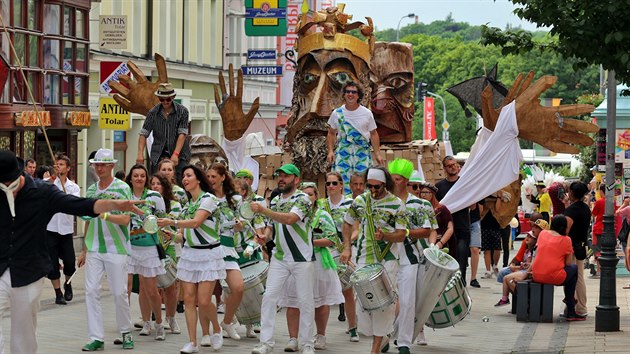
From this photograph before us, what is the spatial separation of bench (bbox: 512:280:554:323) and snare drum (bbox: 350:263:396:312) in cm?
442

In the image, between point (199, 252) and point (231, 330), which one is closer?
point (199, 252)

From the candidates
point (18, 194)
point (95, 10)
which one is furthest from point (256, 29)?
point (18, 194)

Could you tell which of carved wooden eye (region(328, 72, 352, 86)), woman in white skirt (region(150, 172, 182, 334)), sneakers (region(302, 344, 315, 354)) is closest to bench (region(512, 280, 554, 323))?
woman in white skirt (region(150, 172, 182, 334))

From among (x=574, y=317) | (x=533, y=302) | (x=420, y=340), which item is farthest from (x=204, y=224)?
(x=574, y=317)

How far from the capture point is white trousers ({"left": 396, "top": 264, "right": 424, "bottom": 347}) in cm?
1466

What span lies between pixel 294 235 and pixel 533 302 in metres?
4.52

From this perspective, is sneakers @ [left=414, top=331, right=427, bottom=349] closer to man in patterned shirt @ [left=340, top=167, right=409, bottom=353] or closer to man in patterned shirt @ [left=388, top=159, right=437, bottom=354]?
man in patterned shirt @ [left=388, top=159, right=437, bottom=354]

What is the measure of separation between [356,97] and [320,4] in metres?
50.7

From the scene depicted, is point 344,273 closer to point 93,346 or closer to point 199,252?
point 199,252

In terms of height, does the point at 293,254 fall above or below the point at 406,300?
above

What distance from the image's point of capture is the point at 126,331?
1477 cm

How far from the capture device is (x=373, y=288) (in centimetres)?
1407

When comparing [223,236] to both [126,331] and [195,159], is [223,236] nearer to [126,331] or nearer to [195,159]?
[126,331]

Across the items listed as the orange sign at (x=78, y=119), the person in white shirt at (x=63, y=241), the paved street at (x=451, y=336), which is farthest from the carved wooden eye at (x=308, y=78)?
the orange sign at (x=78, y=119)
